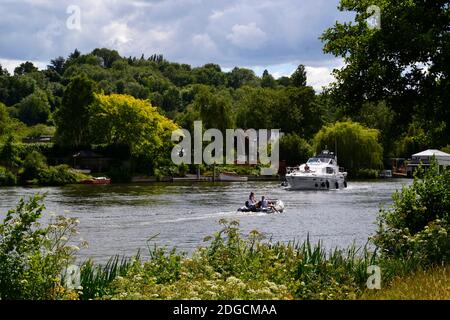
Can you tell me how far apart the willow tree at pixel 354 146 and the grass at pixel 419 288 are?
99.6 metres

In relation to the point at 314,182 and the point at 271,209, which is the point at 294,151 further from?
the point at 271,209

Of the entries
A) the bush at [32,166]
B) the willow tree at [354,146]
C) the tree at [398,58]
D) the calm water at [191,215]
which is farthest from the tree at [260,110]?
the tree at [398,58]

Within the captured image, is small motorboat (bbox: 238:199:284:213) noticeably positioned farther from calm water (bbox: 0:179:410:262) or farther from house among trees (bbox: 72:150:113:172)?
Result: house among trees (bbox: 72:150:113:172)

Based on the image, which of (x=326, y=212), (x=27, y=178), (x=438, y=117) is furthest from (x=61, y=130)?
(x=438, y=117)

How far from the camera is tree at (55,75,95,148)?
118 meters

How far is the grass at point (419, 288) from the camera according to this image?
13.2m

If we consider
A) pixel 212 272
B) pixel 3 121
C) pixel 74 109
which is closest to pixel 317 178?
pixel 74 109

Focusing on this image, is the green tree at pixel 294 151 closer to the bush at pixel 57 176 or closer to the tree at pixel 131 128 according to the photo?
Result: the tree at pixel 131 128

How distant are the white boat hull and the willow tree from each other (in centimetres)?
2606

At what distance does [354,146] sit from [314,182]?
2790 cm

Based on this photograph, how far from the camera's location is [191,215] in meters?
52.6

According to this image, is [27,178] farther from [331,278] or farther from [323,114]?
[331,278]

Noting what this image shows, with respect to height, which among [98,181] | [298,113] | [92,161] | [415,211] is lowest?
[98,181]

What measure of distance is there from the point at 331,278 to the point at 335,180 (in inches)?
2927
